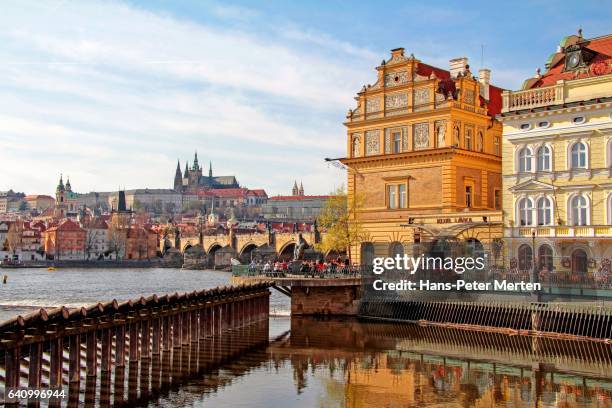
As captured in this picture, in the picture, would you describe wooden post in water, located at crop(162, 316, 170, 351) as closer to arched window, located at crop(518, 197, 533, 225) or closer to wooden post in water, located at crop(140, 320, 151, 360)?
wooden post in water, located at crop(140, 320, 151, 360)

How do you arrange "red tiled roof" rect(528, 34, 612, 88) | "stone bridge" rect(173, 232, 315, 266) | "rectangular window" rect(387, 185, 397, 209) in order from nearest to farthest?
"red tiled roof" rect(528, 34, 612, 88) → "rectangular window" rect(387, 185, 397, 209) → "stone bridge" rect(173, 232, 315, 266)

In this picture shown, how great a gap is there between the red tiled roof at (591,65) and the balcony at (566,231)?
8.60 m

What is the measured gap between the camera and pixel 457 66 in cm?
5838

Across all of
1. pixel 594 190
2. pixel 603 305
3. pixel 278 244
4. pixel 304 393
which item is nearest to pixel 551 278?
pixel 603 305

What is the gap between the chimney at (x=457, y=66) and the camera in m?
57.9

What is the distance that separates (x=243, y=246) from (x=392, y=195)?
376ft

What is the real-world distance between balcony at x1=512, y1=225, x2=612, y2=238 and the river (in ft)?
26.6

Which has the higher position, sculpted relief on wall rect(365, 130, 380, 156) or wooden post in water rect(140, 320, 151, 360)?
sculpted relief on wall rect(365, 130, 380, 156)

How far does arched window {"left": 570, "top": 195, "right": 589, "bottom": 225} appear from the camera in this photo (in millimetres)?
43000

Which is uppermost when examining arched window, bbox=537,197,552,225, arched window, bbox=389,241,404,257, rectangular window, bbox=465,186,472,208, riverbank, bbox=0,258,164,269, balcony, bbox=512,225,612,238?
rectangular window, bbox=465,186,472,208

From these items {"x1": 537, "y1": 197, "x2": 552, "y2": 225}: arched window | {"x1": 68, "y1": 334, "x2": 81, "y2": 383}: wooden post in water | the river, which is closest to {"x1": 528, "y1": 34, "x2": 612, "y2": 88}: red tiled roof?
{"x1": 537, "y1": 197, "x2": 552, "y2": 225}: arched window

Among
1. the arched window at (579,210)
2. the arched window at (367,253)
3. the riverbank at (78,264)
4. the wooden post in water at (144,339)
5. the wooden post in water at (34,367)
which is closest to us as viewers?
the wooden post in water at (34,367)

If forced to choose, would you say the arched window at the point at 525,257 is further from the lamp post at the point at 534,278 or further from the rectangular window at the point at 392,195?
the rectangular window at the point at 392,195

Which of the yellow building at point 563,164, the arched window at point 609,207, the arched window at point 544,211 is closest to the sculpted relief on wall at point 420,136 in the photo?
the yellow building at point 563,164
